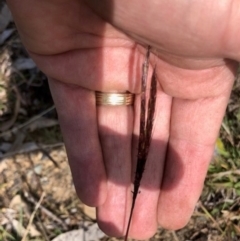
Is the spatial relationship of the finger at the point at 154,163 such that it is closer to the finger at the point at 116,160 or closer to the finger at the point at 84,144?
the finger at the point at 116,160

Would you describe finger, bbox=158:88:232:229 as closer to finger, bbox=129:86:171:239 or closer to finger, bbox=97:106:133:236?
finger, bbox=129:86:171:239

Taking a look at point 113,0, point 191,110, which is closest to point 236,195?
point 191,110

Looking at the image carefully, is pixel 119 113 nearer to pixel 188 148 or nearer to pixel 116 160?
pixel 116 160

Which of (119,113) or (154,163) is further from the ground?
(119,113)

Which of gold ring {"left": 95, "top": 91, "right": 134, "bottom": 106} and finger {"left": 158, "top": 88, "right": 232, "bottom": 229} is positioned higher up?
gold ring {"left": 95, "top": 91, "right": 134, "bottom": 106}

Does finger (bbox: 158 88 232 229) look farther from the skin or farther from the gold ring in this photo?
the gold ring

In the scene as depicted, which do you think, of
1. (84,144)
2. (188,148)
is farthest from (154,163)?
(84,144)

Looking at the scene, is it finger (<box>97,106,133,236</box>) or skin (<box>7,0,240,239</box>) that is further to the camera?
finger (<box>97,106,133,236</box>)

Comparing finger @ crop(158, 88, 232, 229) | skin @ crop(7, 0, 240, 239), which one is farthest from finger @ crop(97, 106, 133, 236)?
finger @ crop(158, 88, 232, 229)
